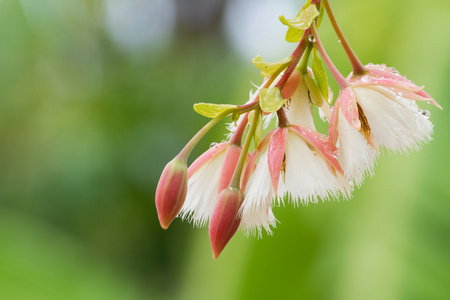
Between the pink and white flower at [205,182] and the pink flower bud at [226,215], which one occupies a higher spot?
the pink and white flower at [205,182]

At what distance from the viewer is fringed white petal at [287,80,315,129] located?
540mm

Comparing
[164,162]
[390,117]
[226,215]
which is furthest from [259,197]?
[164,162]

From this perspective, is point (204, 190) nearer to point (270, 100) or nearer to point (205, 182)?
point (205, 182)

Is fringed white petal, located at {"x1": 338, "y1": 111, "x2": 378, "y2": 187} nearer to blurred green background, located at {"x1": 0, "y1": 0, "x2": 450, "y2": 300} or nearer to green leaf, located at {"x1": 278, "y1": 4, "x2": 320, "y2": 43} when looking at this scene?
green leaf, located at {"x1": 278, "y1": 4, "x2": 320, "y2": 43}

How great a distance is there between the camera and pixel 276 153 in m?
0.47

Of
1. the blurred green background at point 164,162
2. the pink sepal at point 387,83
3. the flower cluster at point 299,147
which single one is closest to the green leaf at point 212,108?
the flower cluster at point 299,147

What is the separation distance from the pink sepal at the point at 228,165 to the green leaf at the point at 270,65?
0.07 meters

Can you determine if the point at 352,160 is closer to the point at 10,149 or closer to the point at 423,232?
the point at 423,232

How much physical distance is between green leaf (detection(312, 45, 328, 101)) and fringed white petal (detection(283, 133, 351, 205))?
7cm

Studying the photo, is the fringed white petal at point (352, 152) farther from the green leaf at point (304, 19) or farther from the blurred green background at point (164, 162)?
the blurred green background at point (164, 162)

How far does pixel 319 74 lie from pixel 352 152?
9 cm

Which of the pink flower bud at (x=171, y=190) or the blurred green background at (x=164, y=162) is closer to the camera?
the pink flower bud at (x=171, y=190)

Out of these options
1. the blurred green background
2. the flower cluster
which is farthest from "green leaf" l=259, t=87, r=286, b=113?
the blurred green background

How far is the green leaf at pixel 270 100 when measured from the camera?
1.50ft
